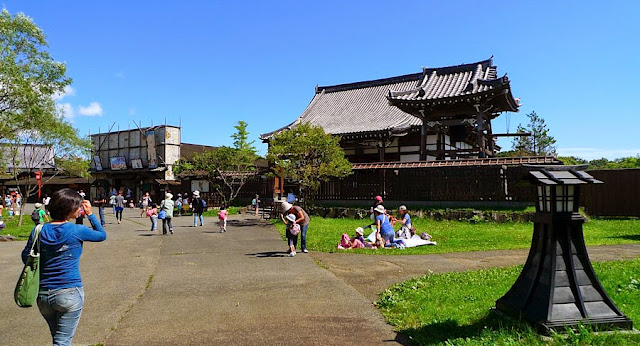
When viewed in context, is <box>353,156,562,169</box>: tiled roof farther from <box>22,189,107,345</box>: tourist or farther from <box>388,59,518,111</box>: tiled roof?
<box>22,189,107,345</box>: tourist

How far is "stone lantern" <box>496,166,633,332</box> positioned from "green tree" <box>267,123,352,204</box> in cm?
1395

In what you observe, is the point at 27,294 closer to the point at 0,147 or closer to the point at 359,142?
the point at 359,142

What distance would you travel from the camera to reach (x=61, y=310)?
3.45 metres

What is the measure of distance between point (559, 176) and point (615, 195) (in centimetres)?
1733

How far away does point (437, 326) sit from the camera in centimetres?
464

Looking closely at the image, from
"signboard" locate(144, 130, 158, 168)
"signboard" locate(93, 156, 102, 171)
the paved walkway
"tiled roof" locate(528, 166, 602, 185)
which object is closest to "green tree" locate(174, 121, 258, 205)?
"signboard" locate(144, 130, 158, 168)

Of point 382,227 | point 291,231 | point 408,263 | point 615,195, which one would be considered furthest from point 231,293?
point 615,195

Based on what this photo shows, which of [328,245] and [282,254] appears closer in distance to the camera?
[282,254]

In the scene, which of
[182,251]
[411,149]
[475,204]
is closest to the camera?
[182,251]

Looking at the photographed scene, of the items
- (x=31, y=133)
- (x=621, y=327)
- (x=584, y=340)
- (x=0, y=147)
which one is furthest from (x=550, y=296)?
(x=0, y=147)

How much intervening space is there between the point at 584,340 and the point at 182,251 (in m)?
9.91

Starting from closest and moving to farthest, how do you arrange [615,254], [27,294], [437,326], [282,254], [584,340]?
[27,294] → [584,340] → [437,326] → [615,254] → [282,254]

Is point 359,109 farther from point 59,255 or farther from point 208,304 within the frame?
point 59,255

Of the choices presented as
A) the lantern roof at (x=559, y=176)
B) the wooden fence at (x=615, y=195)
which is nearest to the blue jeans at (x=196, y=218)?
the lantern roof at (x=559, y=176)
